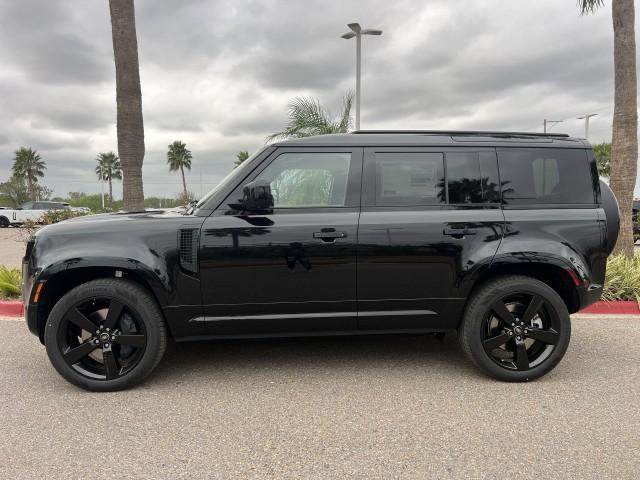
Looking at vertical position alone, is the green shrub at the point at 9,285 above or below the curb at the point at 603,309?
above

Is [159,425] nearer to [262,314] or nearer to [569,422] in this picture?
[262,314]

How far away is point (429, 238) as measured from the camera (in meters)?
3.34

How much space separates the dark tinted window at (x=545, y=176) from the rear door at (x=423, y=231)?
0.11 m

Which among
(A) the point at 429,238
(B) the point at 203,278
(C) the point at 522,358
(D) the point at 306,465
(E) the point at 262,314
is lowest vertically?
(D) the point at 306,465

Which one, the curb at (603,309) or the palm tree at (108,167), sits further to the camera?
the palm tree at (108,167)

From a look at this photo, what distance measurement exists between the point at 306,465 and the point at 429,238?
70.2 inches

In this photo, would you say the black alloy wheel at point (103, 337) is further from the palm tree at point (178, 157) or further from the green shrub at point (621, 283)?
the palm tree at point (178, 157)

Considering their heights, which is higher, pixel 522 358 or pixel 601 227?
pixel 601 227

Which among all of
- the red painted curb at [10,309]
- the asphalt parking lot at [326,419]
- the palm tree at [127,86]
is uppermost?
the palm tree at [127,86]

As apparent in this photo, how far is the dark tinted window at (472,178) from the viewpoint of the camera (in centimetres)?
347

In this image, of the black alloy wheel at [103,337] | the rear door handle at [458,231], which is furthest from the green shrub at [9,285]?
the rear door handle at [458,231]

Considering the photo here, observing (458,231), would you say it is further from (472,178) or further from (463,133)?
(463,133)

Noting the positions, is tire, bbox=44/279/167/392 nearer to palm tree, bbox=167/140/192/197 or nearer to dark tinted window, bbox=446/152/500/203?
dark tinted window, bbox=446/152/500/203

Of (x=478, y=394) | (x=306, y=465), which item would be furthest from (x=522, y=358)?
(x=306, y=465)
